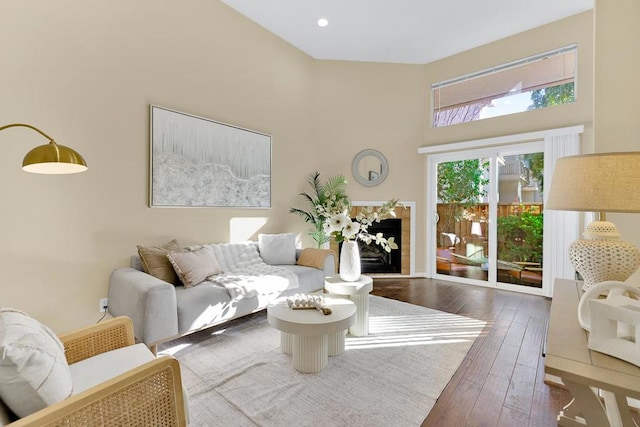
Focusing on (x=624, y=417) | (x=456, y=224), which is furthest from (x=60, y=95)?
(x=456, y=224)

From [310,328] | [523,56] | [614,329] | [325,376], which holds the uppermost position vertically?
[523,56]

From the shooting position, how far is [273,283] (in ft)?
10.2

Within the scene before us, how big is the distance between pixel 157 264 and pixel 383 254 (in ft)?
12.2

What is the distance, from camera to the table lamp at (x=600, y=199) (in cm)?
116

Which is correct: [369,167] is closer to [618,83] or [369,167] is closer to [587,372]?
[618,83]

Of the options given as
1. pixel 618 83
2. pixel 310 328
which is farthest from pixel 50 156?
pixel 618 83

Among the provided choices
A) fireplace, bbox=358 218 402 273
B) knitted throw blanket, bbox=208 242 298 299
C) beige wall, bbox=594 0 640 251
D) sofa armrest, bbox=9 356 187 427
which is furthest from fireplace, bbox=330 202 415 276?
sofa armrest, bbox=9 356 187 427

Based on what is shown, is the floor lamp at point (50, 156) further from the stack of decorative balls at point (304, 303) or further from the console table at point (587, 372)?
the console table at point (587, 372)

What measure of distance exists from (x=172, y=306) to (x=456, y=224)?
4419mm

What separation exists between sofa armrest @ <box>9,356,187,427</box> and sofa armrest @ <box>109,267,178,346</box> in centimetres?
111

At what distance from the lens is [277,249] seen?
3883mm

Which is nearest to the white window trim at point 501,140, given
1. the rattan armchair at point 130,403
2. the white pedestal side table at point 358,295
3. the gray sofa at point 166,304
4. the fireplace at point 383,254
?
the fireplace at point 383,254

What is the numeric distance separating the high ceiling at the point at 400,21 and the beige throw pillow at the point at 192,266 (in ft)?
10.4

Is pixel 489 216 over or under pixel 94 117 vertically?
under
